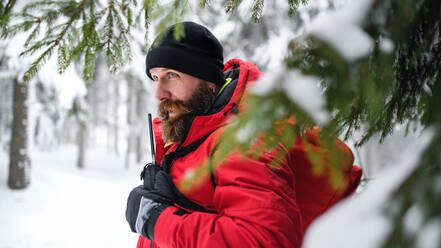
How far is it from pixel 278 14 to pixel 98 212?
8354 mm

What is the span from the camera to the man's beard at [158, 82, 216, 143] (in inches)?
72.9

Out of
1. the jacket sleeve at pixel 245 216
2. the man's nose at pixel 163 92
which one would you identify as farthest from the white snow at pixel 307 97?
the man's nose at pixel 163 92

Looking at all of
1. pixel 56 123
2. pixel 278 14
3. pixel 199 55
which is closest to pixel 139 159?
pixel 56 123

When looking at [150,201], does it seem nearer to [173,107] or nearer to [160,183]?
[160,183]

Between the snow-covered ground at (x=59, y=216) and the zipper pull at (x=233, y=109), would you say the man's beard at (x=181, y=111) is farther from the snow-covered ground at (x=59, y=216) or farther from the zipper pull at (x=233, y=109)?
the snow-covered ground at (x=59, y=216)

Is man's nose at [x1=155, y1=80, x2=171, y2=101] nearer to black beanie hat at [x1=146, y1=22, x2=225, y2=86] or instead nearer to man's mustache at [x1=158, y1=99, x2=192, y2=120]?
man's mustache at [x1=158, y1=99, x2=192, y2=120]

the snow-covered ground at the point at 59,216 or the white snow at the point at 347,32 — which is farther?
the snow-covered ground at the point at 59,216

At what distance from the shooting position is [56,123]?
11289 mm

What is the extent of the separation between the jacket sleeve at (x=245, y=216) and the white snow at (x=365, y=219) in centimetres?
70

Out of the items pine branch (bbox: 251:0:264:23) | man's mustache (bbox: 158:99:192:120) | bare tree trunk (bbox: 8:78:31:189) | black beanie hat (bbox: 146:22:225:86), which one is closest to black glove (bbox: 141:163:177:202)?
man's mustache (bbox: 158:99:192:120)

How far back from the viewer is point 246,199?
1.22 meters

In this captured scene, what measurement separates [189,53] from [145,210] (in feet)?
3.96

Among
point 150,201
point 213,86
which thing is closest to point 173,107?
point 213,86

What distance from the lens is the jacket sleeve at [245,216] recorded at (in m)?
1.18
